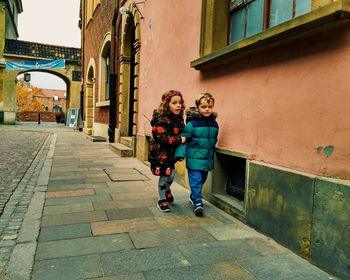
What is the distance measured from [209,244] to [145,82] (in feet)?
18.6

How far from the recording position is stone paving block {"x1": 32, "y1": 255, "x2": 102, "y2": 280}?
7.69 ft

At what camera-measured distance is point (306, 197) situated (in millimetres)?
2643

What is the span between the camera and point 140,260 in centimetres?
262

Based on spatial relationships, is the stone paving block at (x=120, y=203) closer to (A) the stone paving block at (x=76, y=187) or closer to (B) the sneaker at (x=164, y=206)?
(B) the sneaker at (x=164, y=206)

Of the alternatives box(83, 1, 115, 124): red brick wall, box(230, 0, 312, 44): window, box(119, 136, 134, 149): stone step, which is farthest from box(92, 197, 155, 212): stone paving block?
box(83, 1, 115, 124): red brick wall

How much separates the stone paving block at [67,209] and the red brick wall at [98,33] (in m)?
9.61

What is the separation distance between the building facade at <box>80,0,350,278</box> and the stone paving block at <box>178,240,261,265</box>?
343 millimetres

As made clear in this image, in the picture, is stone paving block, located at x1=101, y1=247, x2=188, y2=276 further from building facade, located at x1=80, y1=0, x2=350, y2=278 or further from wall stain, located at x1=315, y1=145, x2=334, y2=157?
wall stain, located at x1=315, y1=145, x2=334, y2=157

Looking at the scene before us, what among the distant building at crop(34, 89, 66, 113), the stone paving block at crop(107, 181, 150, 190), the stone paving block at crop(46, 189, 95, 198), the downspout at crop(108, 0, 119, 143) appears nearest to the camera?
the stone paving block at crop(46, 189, 95, 198)

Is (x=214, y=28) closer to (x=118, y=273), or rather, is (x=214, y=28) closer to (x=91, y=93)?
(x=118, y=273)

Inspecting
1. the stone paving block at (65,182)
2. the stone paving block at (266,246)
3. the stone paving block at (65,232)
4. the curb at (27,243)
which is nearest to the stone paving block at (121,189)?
the stone paving block at (65,182)

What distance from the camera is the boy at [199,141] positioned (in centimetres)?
375

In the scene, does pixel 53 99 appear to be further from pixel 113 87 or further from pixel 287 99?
pixel 287 99

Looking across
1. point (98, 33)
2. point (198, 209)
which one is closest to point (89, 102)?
point (98, 33)
